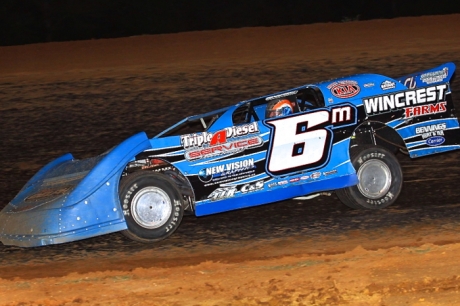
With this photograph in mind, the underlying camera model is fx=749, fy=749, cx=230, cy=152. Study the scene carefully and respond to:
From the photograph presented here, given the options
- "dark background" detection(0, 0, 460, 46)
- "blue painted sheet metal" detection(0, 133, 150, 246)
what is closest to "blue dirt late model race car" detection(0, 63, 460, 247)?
"blue painted sheet metal" detection(0, 133, 150, 246)

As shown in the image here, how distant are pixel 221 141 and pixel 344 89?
1454mm

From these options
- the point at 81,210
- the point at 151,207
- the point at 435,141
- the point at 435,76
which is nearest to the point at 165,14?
the point at 435,76

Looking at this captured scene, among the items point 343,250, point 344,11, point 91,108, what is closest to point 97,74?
point 91,108

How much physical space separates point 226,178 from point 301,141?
2.76ft

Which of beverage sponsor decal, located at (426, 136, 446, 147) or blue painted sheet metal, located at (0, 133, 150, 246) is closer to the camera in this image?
blue painted sheet metal, located at (0, 133, 150, 246)

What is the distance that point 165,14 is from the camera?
58.2ft

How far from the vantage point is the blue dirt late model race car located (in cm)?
668

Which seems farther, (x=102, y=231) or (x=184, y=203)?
(x=184, y=203)

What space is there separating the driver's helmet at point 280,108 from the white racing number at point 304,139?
249 millimetres

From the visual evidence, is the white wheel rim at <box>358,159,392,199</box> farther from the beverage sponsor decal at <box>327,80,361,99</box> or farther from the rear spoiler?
the rear spoiler

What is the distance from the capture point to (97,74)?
1490 centimetres

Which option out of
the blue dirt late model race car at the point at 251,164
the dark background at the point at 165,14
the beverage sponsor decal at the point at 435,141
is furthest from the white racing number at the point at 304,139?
the dark background at the point at 165,14

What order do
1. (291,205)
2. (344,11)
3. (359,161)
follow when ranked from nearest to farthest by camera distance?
1. (359,161)
2. (291,205)
3. (344,11)

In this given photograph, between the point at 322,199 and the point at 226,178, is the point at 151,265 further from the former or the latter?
the point at 322,199
